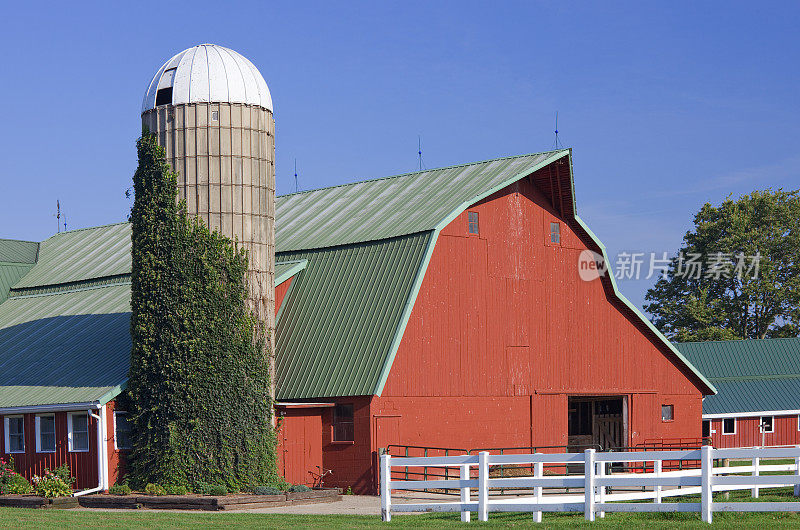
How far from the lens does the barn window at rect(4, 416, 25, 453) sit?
107ft

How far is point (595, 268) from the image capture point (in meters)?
37.8

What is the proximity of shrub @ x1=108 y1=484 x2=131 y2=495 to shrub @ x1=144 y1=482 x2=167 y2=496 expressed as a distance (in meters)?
0.53

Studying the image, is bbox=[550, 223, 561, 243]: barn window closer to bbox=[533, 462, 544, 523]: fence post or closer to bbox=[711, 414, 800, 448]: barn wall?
bbox=[533, 462, 544, 523]: fence post

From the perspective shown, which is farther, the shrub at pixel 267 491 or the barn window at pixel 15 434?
the barn window at pixel 15 434

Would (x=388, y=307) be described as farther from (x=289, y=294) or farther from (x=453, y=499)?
(x=453, y=499)

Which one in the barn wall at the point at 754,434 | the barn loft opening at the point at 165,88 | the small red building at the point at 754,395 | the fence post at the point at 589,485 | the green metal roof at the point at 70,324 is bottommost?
the barn wall at the point at 754,434

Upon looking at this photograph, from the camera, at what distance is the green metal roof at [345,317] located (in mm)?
32094

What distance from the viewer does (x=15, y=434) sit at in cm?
3297

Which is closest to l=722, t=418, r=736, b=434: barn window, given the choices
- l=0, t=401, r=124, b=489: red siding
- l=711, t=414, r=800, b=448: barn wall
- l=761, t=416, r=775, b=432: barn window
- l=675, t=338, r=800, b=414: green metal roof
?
l=711, t=414, r=800, b=448: barn wall

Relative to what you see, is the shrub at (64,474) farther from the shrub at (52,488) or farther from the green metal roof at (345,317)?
the green metal roof at (345,317)

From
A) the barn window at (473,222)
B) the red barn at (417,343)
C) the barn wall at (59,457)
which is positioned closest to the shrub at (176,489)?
the red barn at (417,343)

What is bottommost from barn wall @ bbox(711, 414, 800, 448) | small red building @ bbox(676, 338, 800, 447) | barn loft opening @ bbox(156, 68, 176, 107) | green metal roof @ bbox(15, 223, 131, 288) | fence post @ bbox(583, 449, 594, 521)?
barn wall @ bbox(711, 414, 800, 448)

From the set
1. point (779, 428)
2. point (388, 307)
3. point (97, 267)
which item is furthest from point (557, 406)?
point (779, 428)

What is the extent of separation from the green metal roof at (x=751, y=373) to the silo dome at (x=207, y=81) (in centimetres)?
3416
